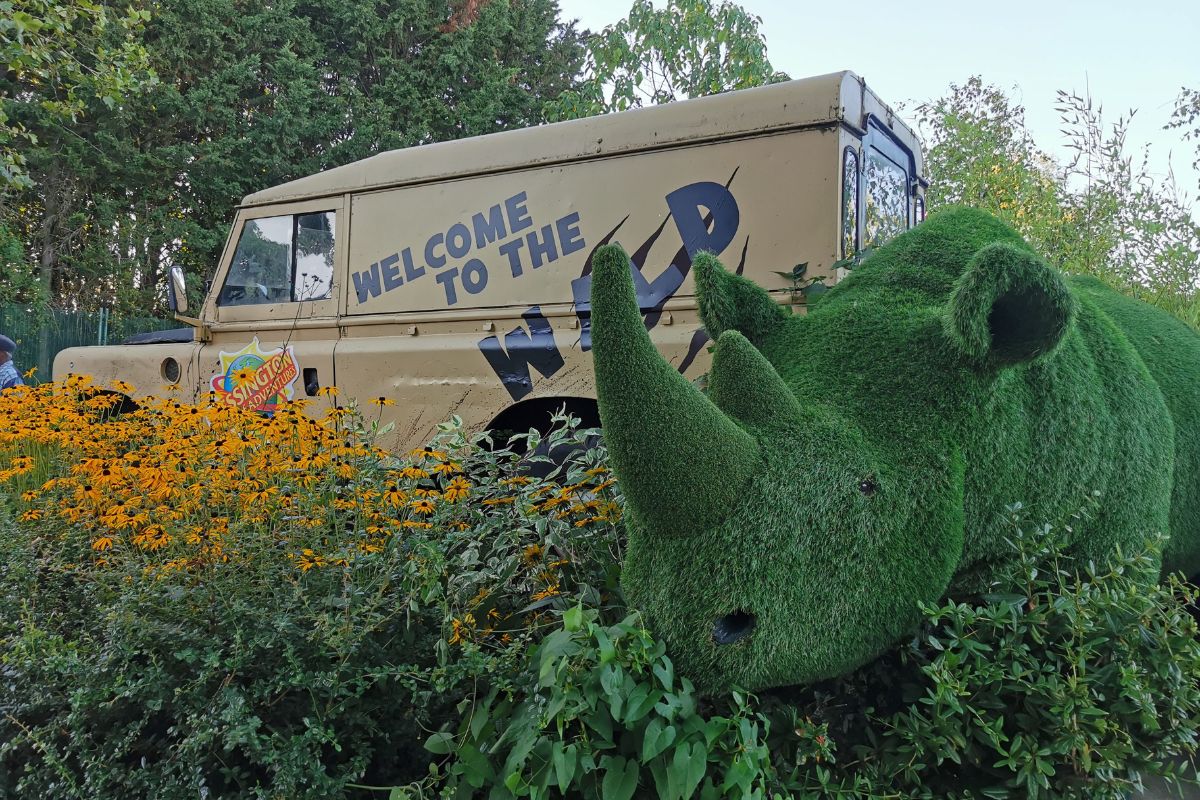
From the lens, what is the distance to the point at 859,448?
1777mm

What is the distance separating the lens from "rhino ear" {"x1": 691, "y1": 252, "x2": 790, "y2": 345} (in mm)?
2305

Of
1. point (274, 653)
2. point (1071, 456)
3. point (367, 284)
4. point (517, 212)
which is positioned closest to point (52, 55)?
point (367, 284)

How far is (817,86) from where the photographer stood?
3658 millimetres

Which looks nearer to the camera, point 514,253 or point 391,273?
point 514,253

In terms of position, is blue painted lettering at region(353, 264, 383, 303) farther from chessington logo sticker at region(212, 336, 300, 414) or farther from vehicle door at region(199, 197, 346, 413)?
chessington logo sticker at region(212, 336, 300, 414)

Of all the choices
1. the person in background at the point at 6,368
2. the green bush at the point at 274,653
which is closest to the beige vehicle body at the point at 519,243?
the person in background at the point at 6,368

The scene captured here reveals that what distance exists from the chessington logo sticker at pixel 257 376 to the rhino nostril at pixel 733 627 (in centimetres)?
408

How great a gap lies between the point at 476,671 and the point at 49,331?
14.7 meters

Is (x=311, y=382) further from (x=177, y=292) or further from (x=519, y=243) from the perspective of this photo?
(x=519, y=243)

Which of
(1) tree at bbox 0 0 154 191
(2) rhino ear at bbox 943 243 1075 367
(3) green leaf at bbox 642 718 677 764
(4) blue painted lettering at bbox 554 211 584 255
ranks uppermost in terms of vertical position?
(1) tree at bbox 0 0 154 191

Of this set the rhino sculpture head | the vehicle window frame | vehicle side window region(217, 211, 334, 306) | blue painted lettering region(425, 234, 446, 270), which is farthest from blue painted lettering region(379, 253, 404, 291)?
the rhino sculpture head

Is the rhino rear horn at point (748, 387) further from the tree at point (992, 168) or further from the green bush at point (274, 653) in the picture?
the tree at point (992, 168)

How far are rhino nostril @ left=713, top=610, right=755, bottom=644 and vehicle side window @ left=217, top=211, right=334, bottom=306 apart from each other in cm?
411

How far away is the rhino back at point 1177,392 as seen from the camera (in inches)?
103
